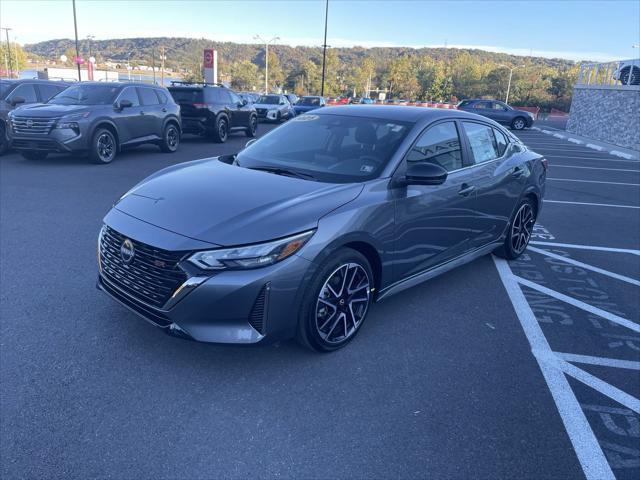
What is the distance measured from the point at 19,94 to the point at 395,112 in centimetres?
1123

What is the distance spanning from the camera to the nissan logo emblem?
312 cm

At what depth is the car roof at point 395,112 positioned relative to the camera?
423 centimetres

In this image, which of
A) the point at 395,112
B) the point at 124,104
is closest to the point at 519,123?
the point at 124,104

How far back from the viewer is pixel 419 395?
3.09 m

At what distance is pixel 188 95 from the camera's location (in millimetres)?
15672

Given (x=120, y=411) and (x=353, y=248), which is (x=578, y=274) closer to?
(x=353, y=248)

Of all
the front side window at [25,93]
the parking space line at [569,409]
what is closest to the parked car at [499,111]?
the front side window at [25,93]

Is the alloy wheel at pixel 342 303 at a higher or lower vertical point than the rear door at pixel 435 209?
lower

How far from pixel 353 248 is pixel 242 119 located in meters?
15.0

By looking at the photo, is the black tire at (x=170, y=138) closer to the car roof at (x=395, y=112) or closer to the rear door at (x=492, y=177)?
the car roof at (x=395, y=112)

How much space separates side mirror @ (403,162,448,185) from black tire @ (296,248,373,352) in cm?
71

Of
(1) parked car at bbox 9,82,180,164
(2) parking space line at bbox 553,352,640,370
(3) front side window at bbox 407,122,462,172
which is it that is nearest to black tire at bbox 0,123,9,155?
(1) parked car at bbox 9,82,180,164

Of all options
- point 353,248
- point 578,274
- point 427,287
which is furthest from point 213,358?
point 578,274

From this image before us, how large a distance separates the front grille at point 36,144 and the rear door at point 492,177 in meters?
8.99
